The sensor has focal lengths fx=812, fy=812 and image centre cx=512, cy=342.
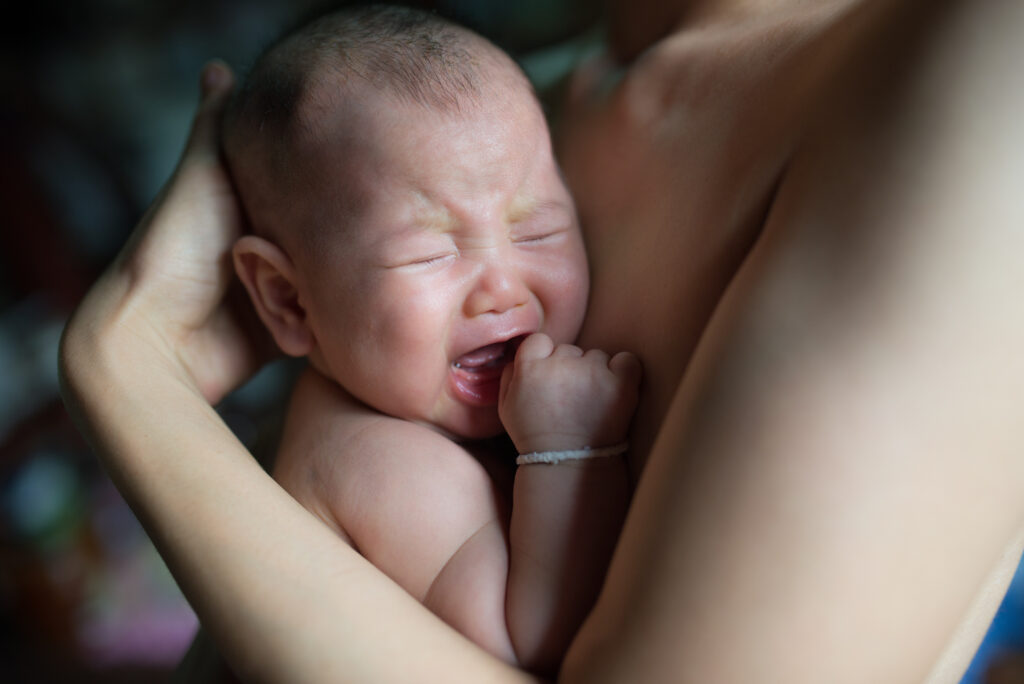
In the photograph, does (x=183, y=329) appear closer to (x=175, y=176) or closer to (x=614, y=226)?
(x=175, y=176)

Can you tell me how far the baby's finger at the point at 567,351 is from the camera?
0.77 m

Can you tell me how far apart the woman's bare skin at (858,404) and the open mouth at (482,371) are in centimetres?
33

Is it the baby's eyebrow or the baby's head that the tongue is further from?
the baby's eyebrow

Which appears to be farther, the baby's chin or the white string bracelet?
the baby's chin

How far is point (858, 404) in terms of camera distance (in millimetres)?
460

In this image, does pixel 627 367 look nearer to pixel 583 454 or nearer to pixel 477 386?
pixel 583 454

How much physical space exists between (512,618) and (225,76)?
2.76 ft

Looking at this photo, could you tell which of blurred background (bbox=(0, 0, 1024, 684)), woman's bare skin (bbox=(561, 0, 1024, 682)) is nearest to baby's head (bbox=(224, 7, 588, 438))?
woman's bare skin (bbox=(561, 0, 1024, 682))

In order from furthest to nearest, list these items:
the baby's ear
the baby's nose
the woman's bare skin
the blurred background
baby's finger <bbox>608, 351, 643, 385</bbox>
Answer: the blurred background → the baby's ear → the baby's nose → baby's finger <bbox>608, 351, 643, 385</bbox> → the woman's bare skin

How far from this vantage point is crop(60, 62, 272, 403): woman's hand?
2.90ft

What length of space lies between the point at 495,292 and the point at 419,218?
109 millimetres

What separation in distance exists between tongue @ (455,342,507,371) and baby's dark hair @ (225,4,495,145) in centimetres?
26

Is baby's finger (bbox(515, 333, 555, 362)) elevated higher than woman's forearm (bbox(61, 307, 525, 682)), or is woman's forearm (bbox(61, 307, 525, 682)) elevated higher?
baby's finger (bbox(515, 333, 555, 362))

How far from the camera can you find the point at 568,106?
99cm
